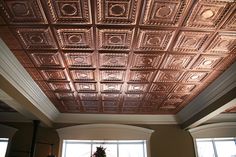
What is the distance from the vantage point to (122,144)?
539 cm

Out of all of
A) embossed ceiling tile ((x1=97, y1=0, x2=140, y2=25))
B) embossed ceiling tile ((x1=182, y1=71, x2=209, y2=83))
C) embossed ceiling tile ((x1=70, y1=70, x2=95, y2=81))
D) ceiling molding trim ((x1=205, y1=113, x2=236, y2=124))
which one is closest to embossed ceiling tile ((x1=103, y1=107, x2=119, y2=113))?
embossed ceiling tile ((x1=70, y1=70, x2=95, y2=81))

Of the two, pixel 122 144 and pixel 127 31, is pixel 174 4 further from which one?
pixel 122 144

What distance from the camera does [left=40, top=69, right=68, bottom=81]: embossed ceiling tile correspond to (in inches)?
129

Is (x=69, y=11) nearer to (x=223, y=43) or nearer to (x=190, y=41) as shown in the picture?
(x=190, y=41)

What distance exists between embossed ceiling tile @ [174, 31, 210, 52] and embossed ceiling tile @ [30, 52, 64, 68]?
152 centimetres

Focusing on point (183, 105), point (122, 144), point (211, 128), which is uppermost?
point (183, 105)

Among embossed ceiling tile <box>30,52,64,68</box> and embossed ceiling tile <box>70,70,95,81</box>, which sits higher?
embossed ceiling tile <box>30,52,64,68</box>

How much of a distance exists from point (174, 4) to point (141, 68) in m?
1.30

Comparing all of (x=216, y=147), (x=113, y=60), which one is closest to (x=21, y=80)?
(x=113, y=60)

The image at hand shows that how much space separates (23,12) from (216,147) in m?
5.19

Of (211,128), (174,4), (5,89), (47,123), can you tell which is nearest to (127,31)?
(174,4)

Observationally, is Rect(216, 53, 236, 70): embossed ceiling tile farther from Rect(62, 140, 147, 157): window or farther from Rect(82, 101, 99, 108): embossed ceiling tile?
Rect(62, 140, 147, 157): window

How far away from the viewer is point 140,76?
11.3 ft

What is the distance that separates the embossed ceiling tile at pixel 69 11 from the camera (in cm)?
200
